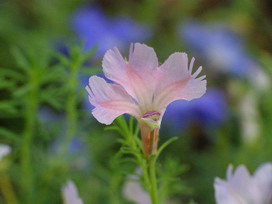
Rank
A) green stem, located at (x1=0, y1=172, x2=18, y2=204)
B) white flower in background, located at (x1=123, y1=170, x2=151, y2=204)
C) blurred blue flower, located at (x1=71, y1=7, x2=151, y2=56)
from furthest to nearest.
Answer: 1. blurred blue flower, located at (x1=71, y1=7, x2=151, y2=56)
2. green stem, located at (x1=0, y1=172, x2=18, y2=204)
3. white flower in background, located at (x1=123, y1=170, x2=151, y2=204)

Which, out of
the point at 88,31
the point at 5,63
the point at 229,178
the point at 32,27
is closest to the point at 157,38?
the point at 88,31

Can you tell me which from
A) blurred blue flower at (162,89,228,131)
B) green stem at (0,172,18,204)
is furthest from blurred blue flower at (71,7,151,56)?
green stem at (0,172,18,204)

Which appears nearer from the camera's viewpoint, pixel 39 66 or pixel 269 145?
pixel 39 66

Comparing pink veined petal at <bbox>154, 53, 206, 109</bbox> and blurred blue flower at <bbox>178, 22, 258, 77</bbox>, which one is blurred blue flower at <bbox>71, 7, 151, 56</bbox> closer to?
blurred blue flower at <bbox>178, 22, 258, 77</bbox>

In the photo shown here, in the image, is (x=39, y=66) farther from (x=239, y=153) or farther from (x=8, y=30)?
(x=8, y=30)

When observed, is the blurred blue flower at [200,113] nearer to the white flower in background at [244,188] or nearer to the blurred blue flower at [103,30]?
the blurred blue flower at [103,30]

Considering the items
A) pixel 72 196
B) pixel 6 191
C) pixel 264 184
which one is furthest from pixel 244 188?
pixel 6 191
